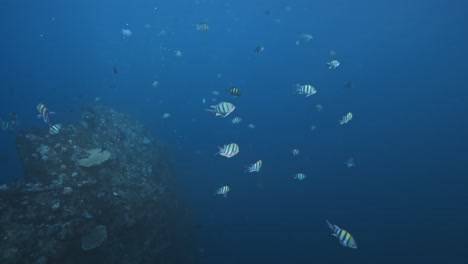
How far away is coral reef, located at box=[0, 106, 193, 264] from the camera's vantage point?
709cm

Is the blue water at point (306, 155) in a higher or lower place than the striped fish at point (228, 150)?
higher

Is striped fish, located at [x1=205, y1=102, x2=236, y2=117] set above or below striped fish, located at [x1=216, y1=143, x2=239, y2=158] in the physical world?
above

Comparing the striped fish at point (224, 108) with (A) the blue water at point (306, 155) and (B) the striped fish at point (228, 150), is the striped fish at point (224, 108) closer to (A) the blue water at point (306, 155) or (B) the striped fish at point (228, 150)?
Answer: (B) the striped fish at point (228, 150)

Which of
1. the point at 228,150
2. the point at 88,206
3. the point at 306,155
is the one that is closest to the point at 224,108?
the point at 228,150

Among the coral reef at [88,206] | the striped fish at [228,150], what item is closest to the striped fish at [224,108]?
the striped fish at [228,150]

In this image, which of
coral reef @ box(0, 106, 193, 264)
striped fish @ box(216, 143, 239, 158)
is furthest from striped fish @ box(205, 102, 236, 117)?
coral reef @ box(0, 106, 193, 264)

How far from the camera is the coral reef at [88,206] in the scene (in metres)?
7.09

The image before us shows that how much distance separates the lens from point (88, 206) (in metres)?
8.76

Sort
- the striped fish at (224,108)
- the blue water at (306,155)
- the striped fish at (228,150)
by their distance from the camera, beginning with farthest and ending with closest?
1. the blue water at (306,155)
2. the striped fish at (224,108)
3. the striped fish at (228,150)

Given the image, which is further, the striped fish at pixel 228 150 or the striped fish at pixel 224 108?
the striped fish at pixel 224 108

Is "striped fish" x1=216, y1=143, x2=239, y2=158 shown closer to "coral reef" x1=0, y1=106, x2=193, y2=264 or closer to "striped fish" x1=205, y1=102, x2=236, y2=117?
"striped fish" x1=205, y1=102, x2=236, y2=117

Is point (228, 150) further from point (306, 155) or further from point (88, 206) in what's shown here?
point (306, 155)

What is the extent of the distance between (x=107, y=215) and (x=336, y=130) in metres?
34.8


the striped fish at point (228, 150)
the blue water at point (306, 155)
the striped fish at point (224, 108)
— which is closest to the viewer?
the striped fish at point (228, 150)
